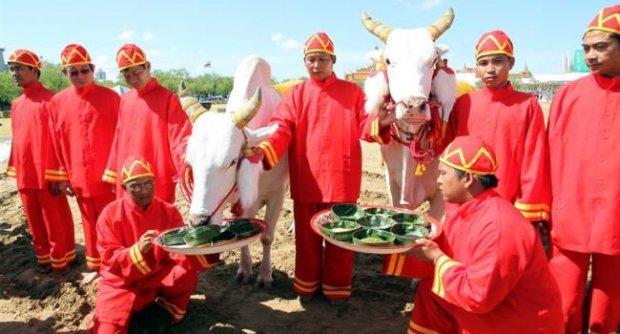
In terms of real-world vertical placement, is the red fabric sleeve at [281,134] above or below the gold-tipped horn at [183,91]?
below

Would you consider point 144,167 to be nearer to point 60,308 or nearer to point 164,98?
point 164,98

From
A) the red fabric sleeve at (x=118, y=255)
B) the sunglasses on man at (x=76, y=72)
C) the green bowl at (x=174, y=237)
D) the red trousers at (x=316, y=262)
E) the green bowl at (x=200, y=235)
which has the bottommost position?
the red trousers at (x=316, y=262)

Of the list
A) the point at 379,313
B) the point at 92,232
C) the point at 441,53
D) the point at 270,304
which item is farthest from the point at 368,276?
the point at 92,232

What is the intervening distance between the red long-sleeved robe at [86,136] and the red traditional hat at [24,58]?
1.52 feet

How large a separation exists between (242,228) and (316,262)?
Result: 130 cm

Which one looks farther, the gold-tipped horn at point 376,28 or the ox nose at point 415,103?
the gold-tipped horn at point 376,28

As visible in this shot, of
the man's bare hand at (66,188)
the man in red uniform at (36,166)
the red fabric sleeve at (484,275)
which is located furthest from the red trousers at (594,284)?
Result: the man in red uniform at (36,166)

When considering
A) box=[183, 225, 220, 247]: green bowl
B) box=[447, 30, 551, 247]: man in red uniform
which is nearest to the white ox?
box=[183, 225, 220, 247]: green bowl

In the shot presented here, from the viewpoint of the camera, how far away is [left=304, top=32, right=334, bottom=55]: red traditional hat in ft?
12.4

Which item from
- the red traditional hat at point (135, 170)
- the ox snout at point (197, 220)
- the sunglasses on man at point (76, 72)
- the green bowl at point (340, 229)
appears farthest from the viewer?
the sunglasses on man at point (76, 72)

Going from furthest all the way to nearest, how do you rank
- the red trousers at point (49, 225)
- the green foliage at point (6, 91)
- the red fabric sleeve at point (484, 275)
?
the green foliage at point (6, 91), the red trousers at point (49, 225), the red fabric sleeve at point (484, 275)

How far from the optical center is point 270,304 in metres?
4.38

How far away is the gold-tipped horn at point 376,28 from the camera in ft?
12.6

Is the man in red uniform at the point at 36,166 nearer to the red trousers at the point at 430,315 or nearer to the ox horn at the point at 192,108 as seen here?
the ox horn at the point at 192,108
